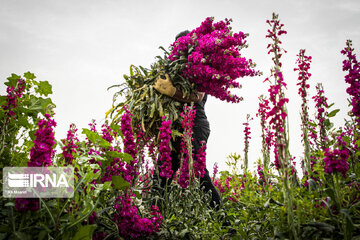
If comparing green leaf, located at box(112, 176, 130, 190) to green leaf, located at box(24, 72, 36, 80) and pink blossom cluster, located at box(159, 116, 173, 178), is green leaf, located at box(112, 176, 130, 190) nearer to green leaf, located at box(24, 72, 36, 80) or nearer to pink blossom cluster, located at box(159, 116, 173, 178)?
pink blossom cluster, located at box(159, 116, 173, 178)

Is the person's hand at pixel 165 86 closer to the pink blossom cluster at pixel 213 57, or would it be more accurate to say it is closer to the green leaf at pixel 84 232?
the pink blossom cluster at pixel 213 57

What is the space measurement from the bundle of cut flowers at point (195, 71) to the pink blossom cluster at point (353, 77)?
1147 mm

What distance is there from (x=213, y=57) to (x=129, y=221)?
192cm

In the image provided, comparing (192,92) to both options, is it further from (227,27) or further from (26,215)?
(26,215)

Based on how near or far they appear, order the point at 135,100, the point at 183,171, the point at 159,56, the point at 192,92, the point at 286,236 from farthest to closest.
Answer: the point at 159,56 < the point at 135,100 < the point at 192,92 < the point at 183,171 < the point at 286,236

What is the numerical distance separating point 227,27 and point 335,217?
2.40 metres

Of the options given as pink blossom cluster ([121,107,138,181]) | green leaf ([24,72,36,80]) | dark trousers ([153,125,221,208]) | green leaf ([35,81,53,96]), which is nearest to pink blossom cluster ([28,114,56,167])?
pink blossom cluster ([121,107,138,181])

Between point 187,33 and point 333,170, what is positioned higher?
point 187,33

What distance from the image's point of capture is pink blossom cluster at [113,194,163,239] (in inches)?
62.3

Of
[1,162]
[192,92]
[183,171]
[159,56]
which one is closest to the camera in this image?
[1,162]

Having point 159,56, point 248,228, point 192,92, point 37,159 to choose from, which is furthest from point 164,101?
point 37,159

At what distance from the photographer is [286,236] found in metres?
1.34

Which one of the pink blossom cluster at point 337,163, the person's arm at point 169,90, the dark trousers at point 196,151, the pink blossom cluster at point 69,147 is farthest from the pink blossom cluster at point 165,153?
the pink blossom cluster at point 337,163

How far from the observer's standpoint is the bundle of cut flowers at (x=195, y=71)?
2748 millimetres
